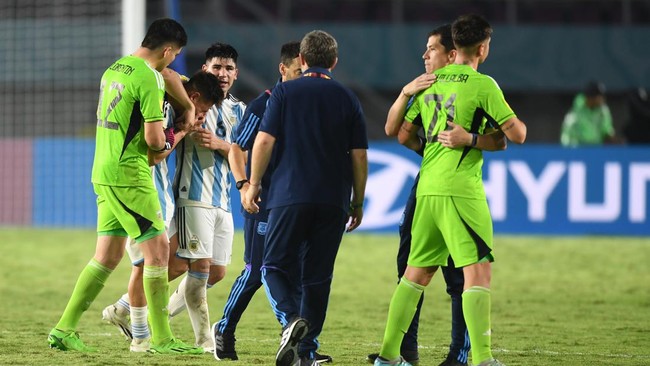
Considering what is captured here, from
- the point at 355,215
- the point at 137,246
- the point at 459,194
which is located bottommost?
the point at 137,246

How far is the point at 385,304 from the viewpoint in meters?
10.3

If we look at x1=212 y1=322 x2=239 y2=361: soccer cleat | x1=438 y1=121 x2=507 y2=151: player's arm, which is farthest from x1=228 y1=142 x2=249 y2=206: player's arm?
x1=438 y1=121 x2=507 y2=151: player's arm

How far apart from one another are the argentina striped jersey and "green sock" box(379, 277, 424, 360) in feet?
5.49

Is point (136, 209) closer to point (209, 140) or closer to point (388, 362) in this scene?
point (209, 140)

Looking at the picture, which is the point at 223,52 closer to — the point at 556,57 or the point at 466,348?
the point at 466,348

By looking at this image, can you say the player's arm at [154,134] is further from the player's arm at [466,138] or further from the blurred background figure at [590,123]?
the blurred background figure at [590,123]

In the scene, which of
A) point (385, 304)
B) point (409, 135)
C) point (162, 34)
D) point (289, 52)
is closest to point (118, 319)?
point (162, 34)

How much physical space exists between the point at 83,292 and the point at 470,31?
2813 millimetres

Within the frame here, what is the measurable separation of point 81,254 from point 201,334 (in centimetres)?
672

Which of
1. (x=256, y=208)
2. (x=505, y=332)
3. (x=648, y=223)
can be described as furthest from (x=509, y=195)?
(x=256, y=208)

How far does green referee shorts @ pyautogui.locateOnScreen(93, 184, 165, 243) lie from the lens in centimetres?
695

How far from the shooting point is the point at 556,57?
1003 inches

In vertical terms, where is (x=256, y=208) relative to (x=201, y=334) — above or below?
above

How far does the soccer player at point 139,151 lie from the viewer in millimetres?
6828
